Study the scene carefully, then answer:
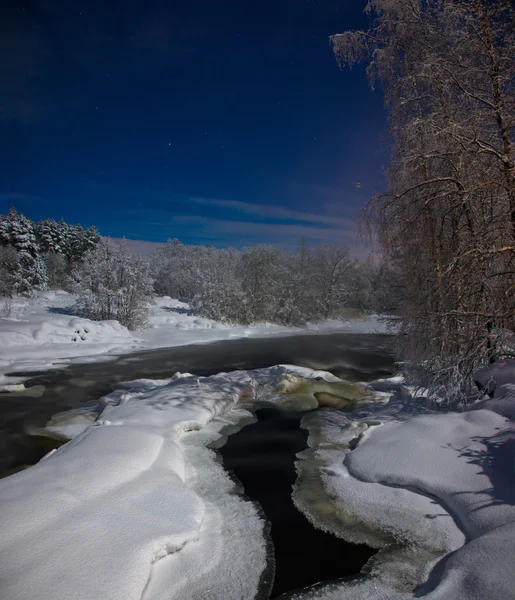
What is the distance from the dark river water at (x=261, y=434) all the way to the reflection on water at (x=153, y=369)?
3cm

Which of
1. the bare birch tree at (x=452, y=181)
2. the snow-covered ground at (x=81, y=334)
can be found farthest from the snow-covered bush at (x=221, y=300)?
the bare birch tree at (x=452, y=181)

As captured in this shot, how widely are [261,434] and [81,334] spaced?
18636mm

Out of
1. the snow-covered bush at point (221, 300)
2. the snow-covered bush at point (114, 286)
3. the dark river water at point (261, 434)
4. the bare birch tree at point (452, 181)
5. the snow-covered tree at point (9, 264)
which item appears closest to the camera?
the dark river water at point (261, 434)

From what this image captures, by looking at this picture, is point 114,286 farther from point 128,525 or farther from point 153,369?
point 128,525

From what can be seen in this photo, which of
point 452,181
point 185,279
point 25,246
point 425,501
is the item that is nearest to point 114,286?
point 25,246

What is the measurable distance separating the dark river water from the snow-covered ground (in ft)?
7.48

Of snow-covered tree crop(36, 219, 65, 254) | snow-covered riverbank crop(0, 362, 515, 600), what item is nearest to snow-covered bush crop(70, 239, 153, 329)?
snow-covered riverbank crop(0, 362, 515, 600)

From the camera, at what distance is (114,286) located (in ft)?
97.6

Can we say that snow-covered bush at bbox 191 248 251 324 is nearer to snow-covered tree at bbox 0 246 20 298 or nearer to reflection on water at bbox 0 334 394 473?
reflection on water at bbox 0 334 394 473

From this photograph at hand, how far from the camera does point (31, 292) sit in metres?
39.8

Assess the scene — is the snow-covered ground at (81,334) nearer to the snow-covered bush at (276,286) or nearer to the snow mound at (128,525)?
the snow-covered bush at (276,286)

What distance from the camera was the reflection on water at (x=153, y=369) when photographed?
28.4 ft

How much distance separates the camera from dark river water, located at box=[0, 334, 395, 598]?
161 inches

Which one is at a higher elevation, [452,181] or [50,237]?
[50,237]
